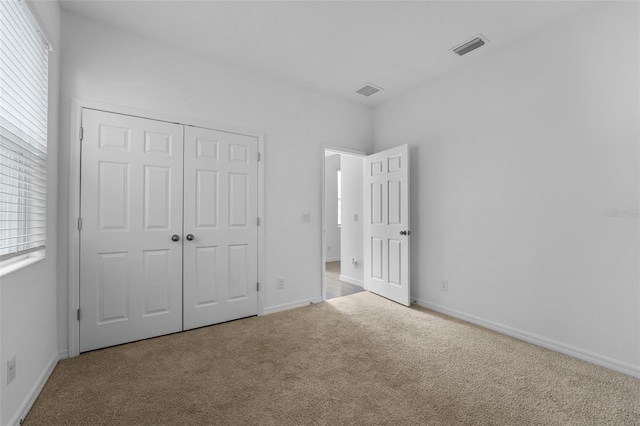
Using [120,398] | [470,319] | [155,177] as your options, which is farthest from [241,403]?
[470,319]

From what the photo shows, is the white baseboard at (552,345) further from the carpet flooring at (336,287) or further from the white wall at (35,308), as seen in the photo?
the white wall at (35,308)

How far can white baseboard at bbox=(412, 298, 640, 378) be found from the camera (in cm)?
212

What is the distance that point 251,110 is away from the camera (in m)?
3.30

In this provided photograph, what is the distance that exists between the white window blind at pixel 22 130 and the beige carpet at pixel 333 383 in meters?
A: 1.06

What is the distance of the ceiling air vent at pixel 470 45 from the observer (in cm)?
270

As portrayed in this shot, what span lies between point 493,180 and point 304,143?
2.21 m

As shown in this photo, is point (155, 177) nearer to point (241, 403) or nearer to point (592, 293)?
point (241, 403)

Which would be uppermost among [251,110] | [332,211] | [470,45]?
[470,45]

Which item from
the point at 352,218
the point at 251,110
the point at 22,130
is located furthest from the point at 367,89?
the point at 22,130

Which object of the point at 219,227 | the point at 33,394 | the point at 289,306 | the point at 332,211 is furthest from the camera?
the point at 332,211

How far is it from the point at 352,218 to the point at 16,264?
4.01 m

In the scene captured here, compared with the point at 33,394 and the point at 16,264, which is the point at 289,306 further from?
the point at 16,264

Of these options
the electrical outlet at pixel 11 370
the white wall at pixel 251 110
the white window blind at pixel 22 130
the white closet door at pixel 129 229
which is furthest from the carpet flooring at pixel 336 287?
the white window blind at pixel 22 130

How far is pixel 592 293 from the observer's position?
2.29 m
